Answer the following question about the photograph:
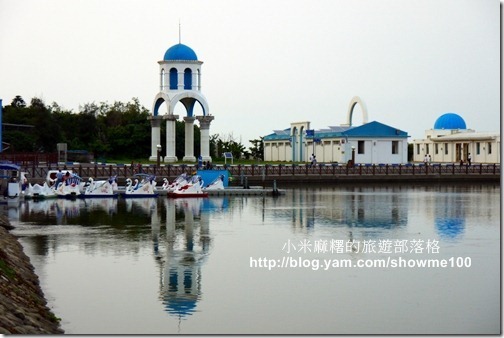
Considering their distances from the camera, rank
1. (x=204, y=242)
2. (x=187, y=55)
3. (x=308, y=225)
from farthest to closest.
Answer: (x=187, y=55), (x=308, y=225), (x=204, y=242)

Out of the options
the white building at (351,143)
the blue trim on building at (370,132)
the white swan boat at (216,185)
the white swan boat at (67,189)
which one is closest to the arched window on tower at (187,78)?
the white building at (351,143)

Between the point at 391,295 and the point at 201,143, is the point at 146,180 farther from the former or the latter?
the point at 391,295

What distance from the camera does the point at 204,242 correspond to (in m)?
22.0

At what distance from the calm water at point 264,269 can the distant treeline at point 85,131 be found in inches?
860

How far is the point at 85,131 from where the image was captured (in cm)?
6022

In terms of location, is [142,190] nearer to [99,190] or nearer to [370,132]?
[99,190]

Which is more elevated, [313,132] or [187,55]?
[187,55]

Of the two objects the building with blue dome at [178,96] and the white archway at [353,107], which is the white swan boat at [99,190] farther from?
the white archway at [353,107]

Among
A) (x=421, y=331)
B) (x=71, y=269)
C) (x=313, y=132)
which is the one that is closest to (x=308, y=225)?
(x=71, y=269)

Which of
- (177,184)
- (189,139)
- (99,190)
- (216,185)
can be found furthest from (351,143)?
(99,190)

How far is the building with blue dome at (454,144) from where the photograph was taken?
63706mm

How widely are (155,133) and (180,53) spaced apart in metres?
5.15

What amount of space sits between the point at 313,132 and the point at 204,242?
137ft

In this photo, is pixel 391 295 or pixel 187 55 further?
pixel 187 55
